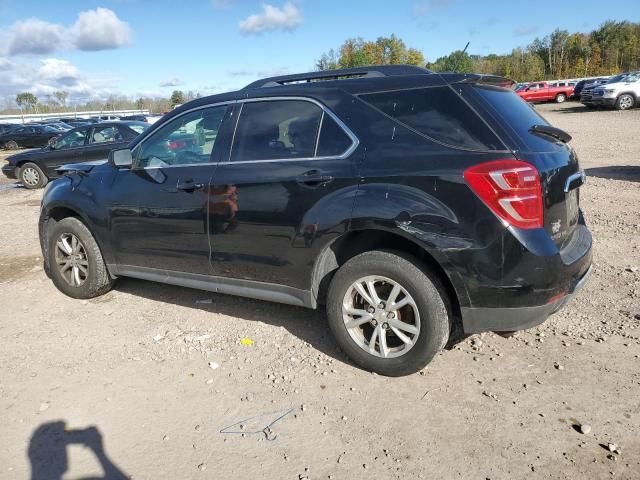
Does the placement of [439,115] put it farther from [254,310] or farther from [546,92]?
[546,92]

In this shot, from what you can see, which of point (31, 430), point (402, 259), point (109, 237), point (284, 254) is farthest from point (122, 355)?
point (402, 259)

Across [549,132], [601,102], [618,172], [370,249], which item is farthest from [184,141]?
[601,102]

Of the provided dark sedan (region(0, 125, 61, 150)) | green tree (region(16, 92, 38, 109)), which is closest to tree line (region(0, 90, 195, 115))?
green tree (region(16, 92, 38, 109))

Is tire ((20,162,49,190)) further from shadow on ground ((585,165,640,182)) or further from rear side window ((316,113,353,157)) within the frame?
shadow on ground ((585,165,640,182))

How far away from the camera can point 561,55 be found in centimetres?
6669

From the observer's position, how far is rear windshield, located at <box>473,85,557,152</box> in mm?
3037

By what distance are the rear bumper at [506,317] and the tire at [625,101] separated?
2971 cm

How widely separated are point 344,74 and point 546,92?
137 feet

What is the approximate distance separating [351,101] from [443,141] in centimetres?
70

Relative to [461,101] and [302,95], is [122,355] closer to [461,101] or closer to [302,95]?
[302,95]

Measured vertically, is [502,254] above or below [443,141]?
below

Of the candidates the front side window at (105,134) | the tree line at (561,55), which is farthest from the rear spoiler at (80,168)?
the tree line at (561,55)

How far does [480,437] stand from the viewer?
277cm

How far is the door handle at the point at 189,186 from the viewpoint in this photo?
3.94 meters
